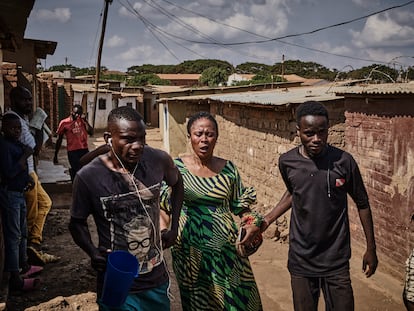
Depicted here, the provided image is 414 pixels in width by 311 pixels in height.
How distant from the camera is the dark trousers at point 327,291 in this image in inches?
120

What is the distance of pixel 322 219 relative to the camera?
3.07 metres

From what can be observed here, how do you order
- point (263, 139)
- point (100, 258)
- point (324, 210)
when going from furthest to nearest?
point (263, 139) < point (324, 210) < point (100, 258)

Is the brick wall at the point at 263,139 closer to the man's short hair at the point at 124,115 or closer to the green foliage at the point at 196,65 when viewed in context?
the man's short hair at the point at 124,115

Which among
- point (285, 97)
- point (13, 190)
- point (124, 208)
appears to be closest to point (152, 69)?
point (285, 97)

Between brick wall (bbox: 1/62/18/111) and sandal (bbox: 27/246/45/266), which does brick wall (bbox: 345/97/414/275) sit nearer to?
sandal (bbox: 27/246/45/266)

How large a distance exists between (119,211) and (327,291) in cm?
147

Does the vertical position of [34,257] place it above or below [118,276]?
below

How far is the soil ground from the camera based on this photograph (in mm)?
4352

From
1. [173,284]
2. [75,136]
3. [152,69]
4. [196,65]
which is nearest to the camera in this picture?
[173,284]

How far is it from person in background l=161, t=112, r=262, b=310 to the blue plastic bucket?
0.77 metres

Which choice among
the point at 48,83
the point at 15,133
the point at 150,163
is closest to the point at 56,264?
the point at 15,133

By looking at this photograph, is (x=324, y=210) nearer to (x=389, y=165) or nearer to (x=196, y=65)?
(x=389, y=165)

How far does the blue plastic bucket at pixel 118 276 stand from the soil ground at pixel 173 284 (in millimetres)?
1864

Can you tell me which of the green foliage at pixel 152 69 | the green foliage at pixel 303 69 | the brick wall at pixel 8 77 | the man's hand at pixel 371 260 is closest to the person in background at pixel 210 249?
the man's hand at pixel 371 260
